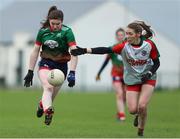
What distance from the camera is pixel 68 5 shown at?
272 feet

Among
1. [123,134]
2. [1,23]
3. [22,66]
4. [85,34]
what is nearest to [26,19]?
[1,23]

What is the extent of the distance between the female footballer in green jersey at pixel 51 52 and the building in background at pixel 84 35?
52.3m

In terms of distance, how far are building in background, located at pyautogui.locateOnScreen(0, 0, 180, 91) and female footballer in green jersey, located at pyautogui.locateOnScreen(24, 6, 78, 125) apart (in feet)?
172

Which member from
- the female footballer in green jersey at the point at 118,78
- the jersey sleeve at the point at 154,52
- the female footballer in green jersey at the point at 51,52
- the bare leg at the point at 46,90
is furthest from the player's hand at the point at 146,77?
the female footballer in green jersey at the point at 118,78

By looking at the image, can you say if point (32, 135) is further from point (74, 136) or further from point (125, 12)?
point (125, 12)

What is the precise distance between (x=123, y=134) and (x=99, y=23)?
6371 centimetres

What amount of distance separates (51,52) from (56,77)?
0.80m

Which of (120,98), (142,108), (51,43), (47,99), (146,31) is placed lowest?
(120,98)

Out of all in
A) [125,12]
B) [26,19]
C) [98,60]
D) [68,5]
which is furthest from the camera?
A: [26,19]

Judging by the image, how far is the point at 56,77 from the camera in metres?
14.3

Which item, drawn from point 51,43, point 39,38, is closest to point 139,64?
point 51,43

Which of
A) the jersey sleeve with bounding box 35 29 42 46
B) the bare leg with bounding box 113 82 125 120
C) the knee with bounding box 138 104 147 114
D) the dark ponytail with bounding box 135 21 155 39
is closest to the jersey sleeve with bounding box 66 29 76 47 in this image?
the jersey sleeve with bounding box 35 29 42 46

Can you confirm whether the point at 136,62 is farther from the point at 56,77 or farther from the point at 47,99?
the point at 47,99

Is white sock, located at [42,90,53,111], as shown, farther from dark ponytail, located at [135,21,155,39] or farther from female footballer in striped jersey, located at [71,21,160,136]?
dark ponytail, located at [135,21,155,39]
